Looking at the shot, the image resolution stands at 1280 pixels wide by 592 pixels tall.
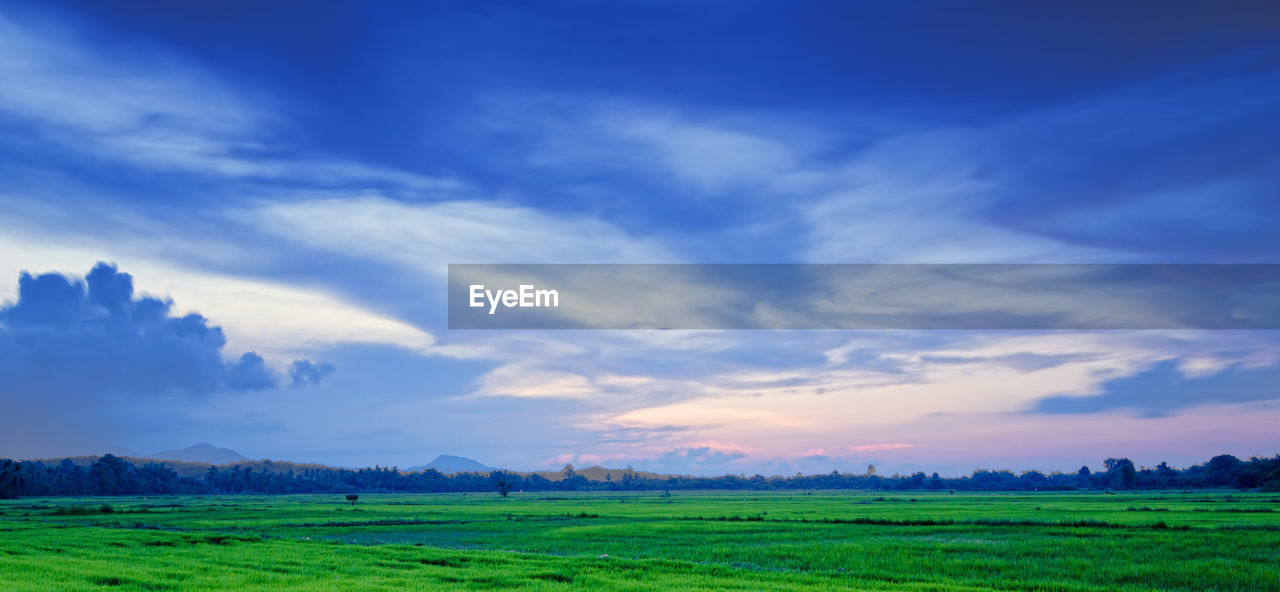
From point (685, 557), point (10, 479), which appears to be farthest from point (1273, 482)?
point (10, 479)

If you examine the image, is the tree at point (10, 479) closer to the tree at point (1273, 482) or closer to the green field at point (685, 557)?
the green field at point (685, 557)

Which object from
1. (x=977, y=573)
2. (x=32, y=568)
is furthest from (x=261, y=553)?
(x=977, y=573)

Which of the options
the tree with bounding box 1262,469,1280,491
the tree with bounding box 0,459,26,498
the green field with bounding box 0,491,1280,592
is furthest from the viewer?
the tree with bounding box 0,459,26,498

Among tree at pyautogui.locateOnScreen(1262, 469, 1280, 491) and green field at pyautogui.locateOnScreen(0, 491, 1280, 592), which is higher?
green field at pyautogui.locateOnScreen(0, 491, 1280, 592)

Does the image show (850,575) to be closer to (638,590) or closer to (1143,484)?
(638,590)

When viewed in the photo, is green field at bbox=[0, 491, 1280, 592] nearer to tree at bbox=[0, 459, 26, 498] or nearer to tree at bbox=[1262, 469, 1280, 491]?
tree at bbox=[1262, 469, 1280, 491]

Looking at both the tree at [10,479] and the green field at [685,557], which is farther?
the tree at [10,479]

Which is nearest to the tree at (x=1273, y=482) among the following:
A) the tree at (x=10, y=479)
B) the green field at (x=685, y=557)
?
the green field at (x=685, y=557)

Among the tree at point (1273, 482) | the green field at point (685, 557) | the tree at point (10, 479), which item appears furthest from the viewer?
the tree at point (10, 479)

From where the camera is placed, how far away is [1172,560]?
30.1m

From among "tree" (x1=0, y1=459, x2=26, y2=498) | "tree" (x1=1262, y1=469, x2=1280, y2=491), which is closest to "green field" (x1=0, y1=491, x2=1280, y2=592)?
"tree" (x1=1262, y1=469, x2=1280, y2=491)

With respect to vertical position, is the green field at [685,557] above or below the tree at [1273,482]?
above

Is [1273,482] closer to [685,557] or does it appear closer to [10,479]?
[685,557]

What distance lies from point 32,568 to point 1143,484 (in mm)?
216180
